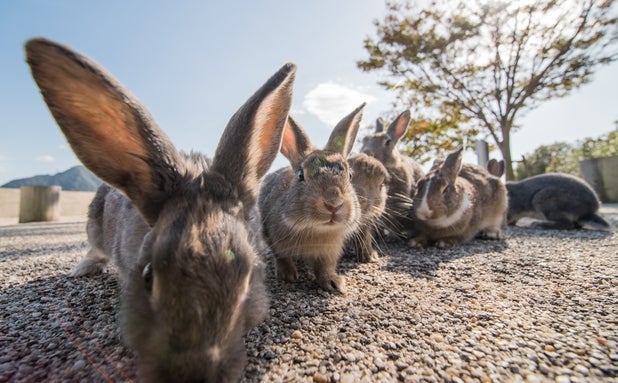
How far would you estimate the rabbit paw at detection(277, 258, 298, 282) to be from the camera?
10.9ft

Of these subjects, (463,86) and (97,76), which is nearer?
(97,76)

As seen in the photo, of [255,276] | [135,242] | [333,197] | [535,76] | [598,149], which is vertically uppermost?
[535,76]

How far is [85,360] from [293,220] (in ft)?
5.89

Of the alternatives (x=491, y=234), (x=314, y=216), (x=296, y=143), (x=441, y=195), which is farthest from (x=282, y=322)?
(x=491, y=234)

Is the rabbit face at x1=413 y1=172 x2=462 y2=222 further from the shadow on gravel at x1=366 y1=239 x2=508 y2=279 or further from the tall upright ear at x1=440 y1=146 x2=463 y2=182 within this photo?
the shadow on gravel at x1=366 y1=239 x2=508 y2=279

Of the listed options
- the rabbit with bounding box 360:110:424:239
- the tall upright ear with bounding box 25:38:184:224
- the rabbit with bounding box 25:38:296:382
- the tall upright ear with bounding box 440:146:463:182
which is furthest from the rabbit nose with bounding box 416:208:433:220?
the tall upright ear with bounding box 25:38:184:224

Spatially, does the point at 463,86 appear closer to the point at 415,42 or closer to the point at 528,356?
the point at 415,42

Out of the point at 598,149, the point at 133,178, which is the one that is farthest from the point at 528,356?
the point at 598,149

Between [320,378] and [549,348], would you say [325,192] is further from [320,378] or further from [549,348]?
[549,348]

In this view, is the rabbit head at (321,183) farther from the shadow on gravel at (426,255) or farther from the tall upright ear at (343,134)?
the shadow on gravel at (426,255)

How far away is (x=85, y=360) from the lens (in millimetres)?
1869

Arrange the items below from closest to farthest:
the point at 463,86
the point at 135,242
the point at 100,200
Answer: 1. the point at 135,242
2. the point at 100,200
3. the point at 463,86

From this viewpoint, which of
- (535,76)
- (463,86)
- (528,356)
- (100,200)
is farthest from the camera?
(463,86)

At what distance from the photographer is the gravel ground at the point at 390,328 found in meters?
1.75
